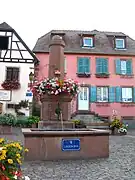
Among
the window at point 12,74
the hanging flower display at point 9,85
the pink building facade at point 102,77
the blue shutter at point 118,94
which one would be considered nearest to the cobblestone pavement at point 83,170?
the hanging flower display at point 9,85

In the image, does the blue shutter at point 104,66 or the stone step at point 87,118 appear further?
the blue shutter at point 104,66

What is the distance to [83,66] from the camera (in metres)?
23.6

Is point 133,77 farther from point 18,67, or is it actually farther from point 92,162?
point 92,162

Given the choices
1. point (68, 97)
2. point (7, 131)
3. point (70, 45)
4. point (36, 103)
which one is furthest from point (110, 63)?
point (68, 97)

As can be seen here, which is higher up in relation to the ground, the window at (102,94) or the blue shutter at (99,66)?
the blue shutter at (99,66)

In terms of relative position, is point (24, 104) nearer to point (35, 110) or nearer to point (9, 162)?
point (35, 110)

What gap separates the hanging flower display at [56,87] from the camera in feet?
25.1

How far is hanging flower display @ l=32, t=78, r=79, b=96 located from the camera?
7.64m

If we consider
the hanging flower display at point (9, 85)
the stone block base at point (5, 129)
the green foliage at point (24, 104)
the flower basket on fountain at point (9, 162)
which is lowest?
the stone block base at point (5, 129)

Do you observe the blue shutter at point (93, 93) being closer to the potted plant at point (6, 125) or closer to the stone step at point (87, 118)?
the stone step at point (87, 118)

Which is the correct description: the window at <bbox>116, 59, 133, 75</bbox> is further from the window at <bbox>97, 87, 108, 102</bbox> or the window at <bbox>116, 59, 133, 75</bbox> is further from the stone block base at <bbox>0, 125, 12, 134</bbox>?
the stone block base at <bbox>0, 125, 12, 134</bbox>

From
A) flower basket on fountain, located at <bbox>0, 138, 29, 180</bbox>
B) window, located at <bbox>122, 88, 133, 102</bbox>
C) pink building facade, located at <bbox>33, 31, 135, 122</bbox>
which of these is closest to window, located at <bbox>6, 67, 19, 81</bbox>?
pink building facade, located at <bbox>33, 31, 135, 122</bbox>

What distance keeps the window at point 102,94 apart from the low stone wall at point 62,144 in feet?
55.6

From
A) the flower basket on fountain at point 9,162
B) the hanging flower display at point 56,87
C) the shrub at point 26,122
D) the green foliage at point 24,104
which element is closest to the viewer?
the flower basket on fountain at point 9,162
